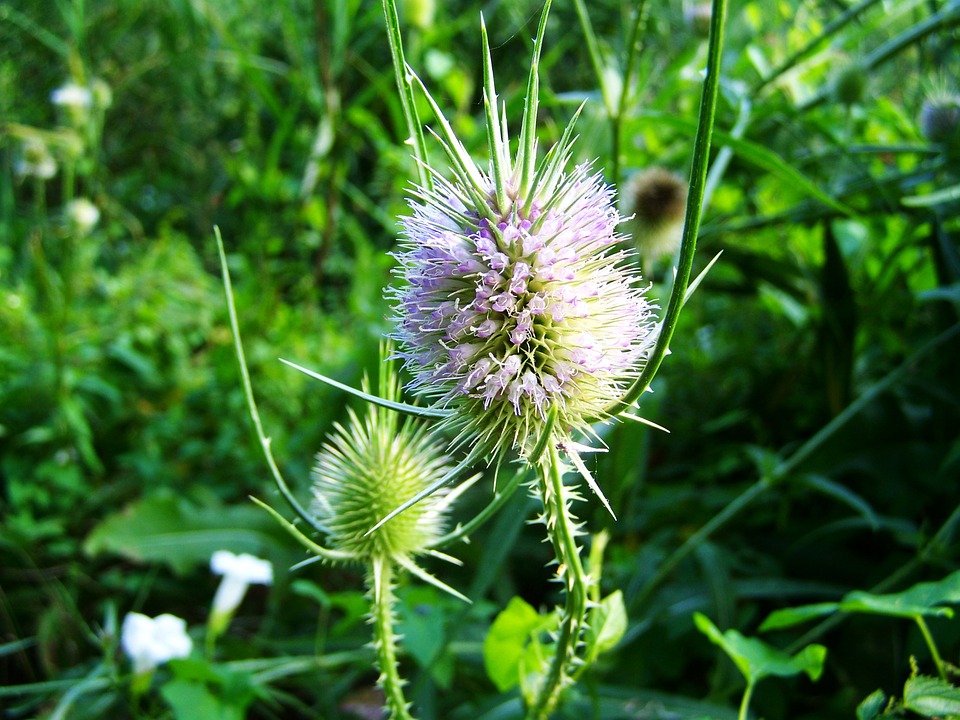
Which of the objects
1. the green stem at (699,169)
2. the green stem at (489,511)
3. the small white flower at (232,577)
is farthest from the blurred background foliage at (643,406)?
the green stem at (699,169)

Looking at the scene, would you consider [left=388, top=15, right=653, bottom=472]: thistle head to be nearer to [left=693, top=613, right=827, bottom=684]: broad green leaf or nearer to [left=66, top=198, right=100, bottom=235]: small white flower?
[left=693, top=613, right=827, bottom=684]: broad green leaf

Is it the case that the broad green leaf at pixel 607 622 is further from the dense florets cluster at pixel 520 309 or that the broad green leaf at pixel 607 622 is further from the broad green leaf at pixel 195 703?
the broad green leaf at pixel 195 703

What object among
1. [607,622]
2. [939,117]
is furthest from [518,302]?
[939,117]

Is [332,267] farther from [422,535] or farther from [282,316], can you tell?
[422,535]

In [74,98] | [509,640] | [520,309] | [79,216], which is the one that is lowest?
[509,640]

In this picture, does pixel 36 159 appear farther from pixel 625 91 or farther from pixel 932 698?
pixel 932 698
